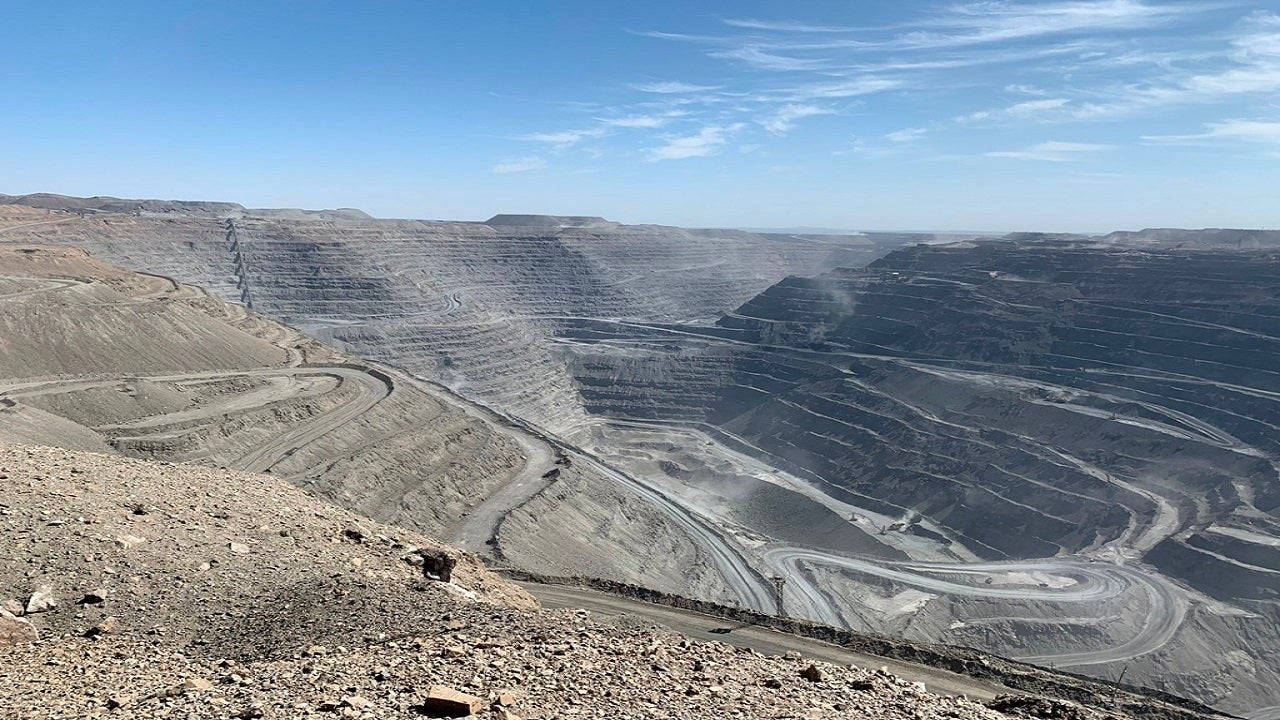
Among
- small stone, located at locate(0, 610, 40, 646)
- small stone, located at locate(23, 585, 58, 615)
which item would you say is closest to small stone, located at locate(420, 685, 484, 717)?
small stone, located at locate(0, 610, 40, 646)

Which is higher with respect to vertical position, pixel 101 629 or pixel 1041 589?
pixel 101 629

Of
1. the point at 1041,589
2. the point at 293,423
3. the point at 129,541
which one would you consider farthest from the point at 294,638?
the point at 1041,589

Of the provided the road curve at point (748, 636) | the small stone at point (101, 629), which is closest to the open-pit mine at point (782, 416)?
the road curve at point (748, 636)

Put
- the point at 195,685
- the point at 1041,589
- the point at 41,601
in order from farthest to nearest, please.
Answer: the point at 1041,589, the point at 41,601, the point at 195,685

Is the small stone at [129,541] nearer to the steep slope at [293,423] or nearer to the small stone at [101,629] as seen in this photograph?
the small stone at [101,629]

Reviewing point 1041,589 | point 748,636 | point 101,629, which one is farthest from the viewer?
point 1041,589

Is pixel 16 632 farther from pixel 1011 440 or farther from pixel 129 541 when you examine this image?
pixel 1011 440

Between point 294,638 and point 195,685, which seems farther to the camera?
point 294,638
